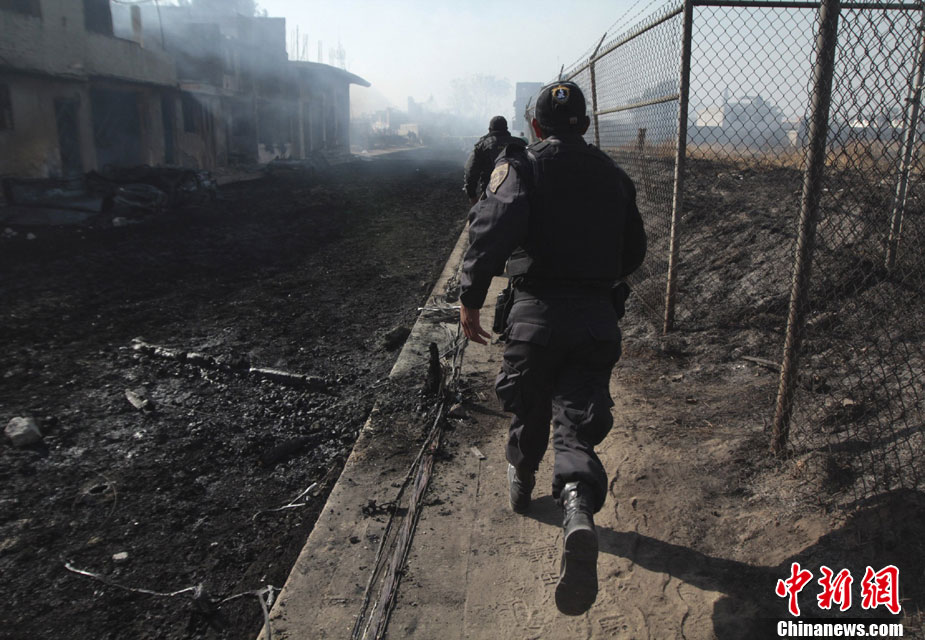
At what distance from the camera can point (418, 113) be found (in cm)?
11862

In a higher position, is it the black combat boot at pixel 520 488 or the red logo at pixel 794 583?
the black combat boot at pixel 520 488

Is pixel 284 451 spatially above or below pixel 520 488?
below

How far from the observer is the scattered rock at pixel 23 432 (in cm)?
341

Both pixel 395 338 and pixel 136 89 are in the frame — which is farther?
pixel 136 89

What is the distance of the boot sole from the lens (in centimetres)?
194

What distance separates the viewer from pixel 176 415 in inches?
153

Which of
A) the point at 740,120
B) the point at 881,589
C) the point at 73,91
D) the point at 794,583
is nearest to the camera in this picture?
the point at 881,589

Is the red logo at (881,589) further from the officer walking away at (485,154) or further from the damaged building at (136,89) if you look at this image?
the damaged building at (136,89)

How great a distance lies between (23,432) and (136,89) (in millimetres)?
19027

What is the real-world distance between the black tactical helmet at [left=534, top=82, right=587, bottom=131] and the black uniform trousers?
66 centimetres

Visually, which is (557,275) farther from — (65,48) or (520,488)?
(65,48)

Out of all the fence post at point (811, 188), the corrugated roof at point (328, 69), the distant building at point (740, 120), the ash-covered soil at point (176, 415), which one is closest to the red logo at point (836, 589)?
the fence post at point (811, 188)

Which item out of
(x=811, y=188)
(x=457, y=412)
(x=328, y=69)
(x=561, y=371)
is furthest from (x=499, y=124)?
(x=328, y=69)

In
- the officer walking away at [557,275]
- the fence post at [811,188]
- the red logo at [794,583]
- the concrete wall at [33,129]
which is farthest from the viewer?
the concrete wall at [33,129]
